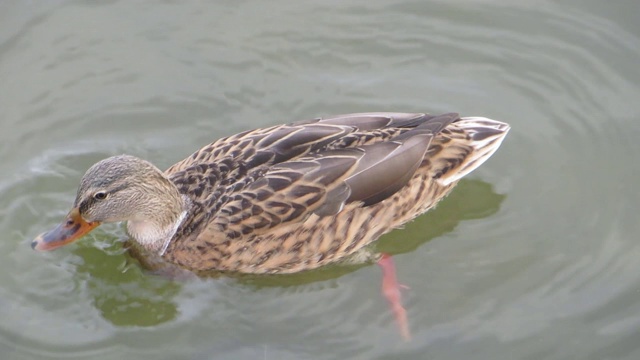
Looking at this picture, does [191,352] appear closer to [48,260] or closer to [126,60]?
[48,260]

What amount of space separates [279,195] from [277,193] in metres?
0.02

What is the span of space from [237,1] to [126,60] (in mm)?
1304

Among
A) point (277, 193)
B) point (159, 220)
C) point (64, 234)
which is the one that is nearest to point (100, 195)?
point (64, 234)

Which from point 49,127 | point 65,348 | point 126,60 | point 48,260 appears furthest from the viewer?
point 126,60

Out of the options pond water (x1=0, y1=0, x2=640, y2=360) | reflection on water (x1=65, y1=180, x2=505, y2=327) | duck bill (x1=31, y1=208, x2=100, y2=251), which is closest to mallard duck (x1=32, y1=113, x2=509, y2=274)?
duck bill (x1=31, y1=208, x2=100, y2=251)

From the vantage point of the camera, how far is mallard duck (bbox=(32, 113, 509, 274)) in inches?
298

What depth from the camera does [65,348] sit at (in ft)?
24.5

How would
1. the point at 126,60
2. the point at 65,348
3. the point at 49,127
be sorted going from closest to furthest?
the point at 65,348 → the point at 49,127 → the point at 126,60

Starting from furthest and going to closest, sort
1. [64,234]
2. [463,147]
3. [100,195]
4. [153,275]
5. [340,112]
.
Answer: [340,112] → [463,147] → [153,275] → [64,234] → [100,195]

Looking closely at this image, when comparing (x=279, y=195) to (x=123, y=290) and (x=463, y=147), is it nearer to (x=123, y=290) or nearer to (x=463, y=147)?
(x=123, y=290)

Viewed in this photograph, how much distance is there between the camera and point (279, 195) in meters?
7.57

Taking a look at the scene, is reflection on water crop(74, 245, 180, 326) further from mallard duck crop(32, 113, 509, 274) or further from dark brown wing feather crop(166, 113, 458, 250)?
dark brown wing feather crop(166, 113, 458, 250)

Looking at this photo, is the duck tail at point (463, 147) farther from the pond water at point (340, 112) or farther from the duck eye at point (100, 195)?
the duck eye at point (100, 195)

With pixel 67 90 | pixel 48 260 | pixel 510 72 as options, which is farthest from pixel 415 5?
pixel 48 260
